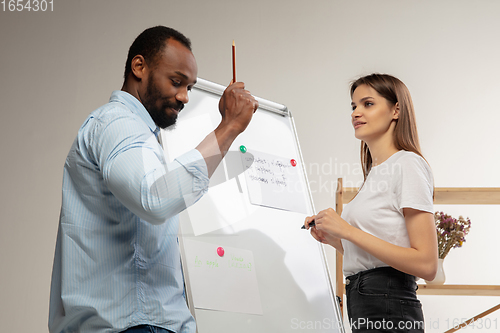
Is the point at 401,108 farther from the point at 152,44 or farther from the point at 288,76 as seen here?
the point at 288,76

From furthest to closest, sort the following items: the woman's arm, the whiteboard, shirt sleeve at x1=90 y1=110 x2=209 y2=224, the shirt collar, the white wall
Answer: the white wall
the whiteboard
the woman's arm
the shirt collar
shirt sleeve at x1=90 y1=110 x2=209 y2=224

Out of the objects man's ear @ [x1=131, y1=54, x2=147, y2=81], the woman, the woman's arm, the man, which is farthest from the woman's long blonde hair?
man's ear @ [x1=131, y1=54, x2=147, y2=81]

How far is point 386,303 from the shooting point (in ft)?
3.33

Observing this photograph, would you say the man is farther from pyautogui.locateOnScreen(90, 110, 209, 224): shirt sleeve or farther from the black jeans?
the black jeans

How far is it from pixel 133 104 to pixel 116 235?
0.87 ft

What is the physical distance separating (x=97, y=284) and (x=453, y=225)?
1639 mm

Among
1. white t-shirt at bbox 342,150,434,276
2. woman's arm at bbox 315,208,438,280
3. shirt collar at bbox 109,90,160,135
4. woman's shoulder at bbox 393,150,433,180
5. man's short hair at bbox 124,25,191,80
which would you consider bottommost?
woman's arm at bbox 315,208,438,280

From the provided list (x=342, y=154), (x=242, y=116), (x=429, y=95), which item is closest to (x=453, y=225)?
(x=342, y=154)

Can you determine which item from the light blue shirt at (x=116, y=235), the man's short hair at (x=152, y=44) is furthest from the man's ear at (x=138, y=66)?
the light blue shirt at (x=116, y=235)

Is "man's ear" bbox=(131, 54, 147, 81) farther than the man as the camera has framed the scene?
Yes

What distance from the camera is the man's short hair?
884 millimetres

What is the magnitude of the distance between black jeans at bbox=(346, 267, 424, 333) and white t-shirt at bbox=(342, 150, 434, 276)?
33mm

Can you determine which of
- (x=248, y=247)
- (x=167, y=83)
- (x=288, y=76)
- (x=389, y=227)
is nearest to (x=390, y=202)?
(x=389, y=227)

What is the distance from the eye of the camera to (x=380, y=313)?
1.02m
